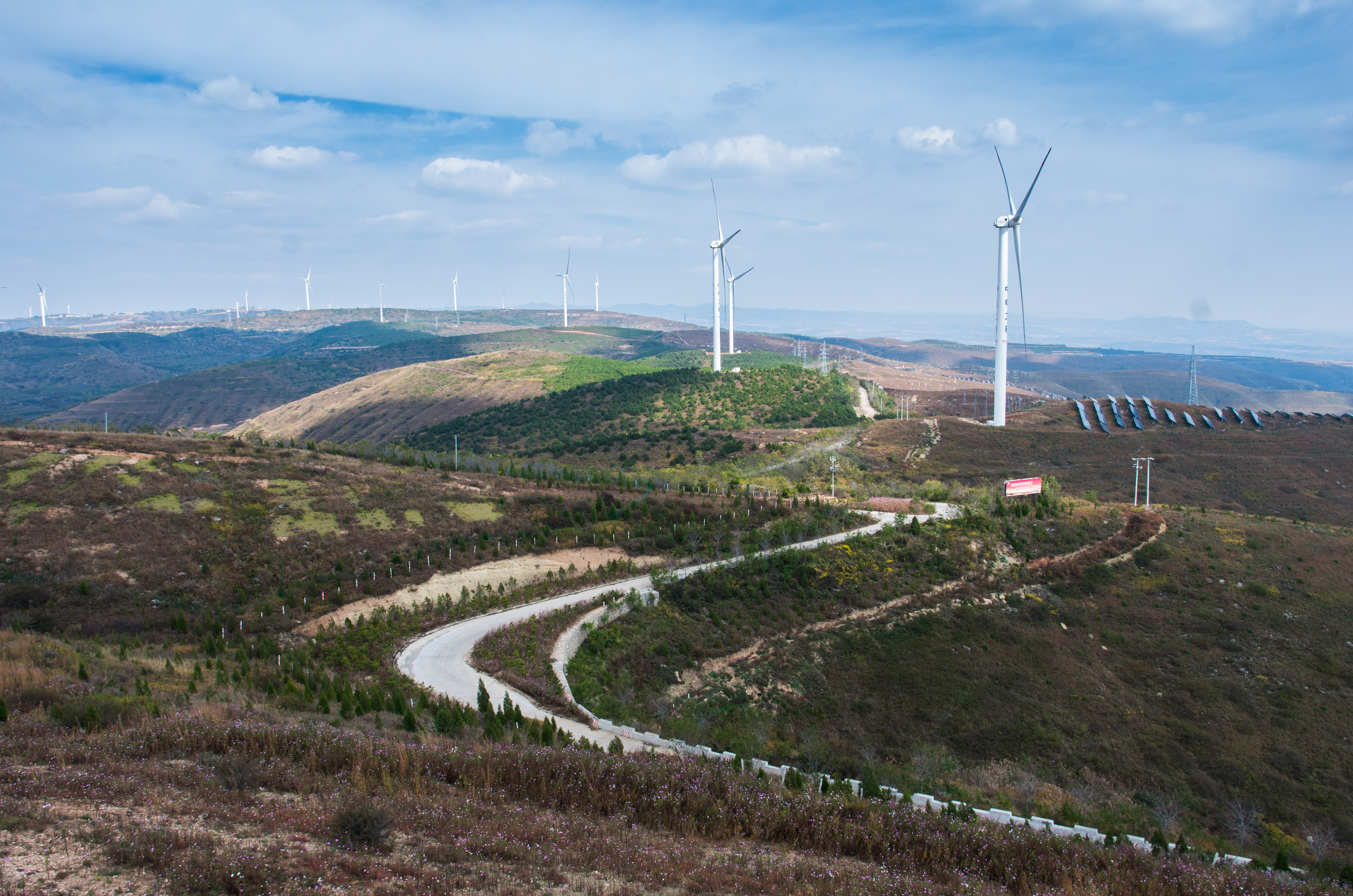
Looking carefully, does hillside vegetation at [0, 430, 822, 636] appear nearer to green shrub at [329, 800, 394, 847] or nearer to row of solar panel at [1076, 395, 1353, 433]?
green shrub at [329, 800, 394, 847]

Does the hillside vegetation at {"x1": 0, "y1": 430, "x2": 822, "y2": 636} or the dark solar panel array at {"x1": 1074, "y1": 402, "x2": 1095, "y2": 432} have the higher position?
the dark solar panel array at {"x1": 1074, "y1": 402, "x2": 1095, "y2": 432}

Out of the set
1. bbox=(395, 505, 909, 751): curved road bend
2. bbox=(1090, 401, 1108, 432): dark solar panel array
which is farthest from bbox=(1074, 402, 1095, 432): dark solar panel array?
bbox=(395, 505, 909, 751): curved road bend

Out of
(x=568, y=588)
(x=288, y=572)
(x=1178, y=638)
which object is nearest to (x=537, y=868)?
(x=568, y=588)

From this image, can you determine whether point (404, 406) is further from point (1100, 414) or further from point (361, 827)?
point (361, 827)

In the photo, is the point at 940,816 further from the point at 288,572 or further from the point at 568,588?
the point at 288,572

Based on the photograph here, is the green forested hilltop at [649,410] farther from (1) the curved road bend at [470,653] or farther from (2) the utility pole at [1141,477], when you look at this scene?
(1) the curved road bend at [470,653]

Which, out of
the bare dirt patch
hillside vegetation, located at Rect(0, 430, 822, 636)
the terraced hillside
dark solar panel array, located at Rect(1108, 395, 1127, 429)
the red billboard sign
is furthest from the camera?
the terraced hillside
